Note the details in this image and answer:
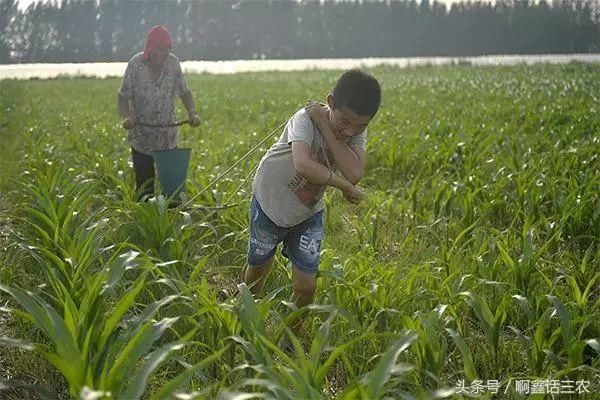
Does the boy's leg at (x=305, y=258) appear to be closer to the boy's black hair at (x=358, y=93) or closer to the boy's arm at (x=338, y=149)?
the boy's arm at (x=338, y=149)

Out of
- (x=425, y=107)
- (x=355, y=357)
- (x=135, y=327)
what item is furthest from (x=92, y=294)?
(x=425, y=107)

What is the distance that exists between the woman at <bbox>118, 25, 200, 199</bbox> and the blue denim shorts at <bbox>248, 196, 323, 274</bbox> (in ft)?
6.01

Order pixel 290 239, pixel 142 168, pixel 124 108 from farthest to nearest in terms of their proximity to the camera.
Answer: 1. pixel 142 168
2. pixel 124 108
3. pixel 290 239

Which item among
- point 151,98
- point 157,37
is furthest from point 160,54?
point 151,98

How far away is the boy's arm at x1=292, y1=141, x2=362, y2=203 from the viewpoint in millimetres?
2311

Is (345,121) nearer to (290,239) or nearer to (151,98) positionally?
(290,239)

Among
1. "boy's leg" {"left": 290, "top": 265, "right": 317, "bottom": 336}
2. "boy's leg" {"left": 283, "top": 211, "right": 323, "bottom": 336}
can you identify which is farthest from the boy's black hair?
"boy's leg" {"left": 290, "top": 265, "right": 317, "bottom": 336}

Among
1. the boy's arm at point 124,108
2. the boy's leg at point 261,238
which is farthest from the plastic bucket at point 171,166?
the boy's leg at point 261,238

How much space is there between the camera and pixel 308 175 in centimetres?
234

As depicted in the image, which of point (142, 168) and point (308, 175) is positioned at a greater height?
point (308, 175)

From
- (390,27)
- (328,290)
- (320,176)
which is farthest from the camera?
(390,27)

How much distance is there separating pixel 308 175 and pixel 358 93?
36cm

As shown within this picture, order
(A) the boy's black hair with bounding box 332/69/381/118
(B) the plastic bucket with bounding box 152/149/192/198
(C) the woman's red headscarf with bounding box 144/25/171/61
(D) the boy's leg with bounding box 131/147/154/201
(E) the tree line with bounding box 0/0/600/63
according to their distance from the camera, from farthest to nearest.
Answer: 1. (E) the tree line with bounding box 0/0/600/63
2. (D) the boy's leg with bounding box 131/147/154/201
3. (C) the woman's red headscarf with bounding box 144/25/171/61
4. (B) the plastic bucket with bounding box 152/149/192/198
5. (A) the boy's black hair with bounding box 332/69/381/118

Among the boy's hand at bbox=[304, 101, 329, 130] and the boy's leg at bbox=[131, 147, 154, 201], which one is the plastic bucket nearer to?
the boy's leg at bbox=[131, 147, 154, 201]
